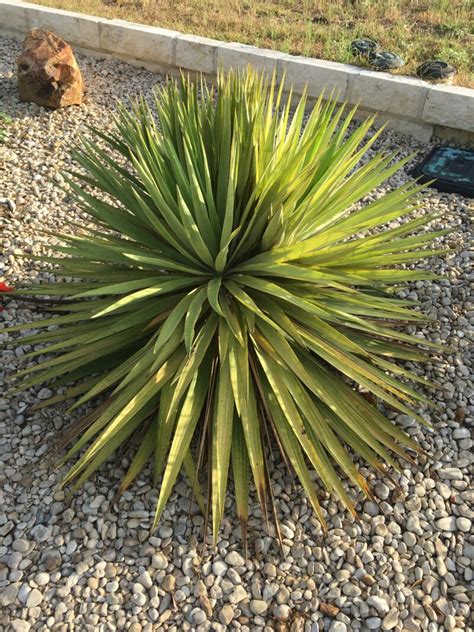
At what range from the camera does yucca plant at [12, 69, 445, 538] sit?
87.7 inches

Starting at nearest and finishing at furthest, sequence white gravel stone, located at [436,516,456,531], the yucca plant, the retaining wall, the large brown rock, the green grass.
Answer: the yucca plant → white gravel stone, located at [436,516,456,531] → the retaining wall → the large brown rock → the green grass

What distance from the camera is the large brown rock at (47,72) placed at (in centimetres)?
513

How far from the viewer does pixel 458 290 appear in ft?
11.2

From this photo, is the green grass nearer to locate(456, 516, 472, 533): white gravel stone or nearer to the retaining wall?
the retaining wall

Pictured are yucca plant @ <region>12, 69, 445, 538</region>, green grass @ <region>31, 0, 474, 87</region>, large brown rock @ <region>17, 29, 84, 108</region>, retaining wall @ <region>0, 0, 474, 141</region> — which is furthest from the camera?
green grass @ <region>31, 0, 474, 87</region>

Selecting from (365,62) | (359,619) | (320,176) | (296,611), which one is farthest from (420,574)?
(365,62)

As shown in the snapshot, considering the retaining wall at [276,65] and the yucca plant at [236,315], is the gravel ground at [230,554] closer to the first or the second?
the yucca plant at [236,315]

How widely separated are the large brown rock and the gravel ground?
325 centimetres

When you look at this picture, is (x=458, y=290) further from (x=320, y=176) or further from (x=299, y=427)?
(x=299, y=427)

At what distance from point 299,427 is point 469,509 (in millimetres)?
790

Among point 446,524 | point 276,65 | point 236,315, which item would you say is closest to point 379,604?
point 446,524

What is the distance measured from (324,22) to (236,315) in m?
5.30

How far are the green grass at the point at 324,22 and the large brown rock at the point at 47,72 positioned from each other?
5.23ft

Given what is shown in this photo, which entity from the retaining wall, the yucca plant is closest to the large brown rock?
the retaining wall
